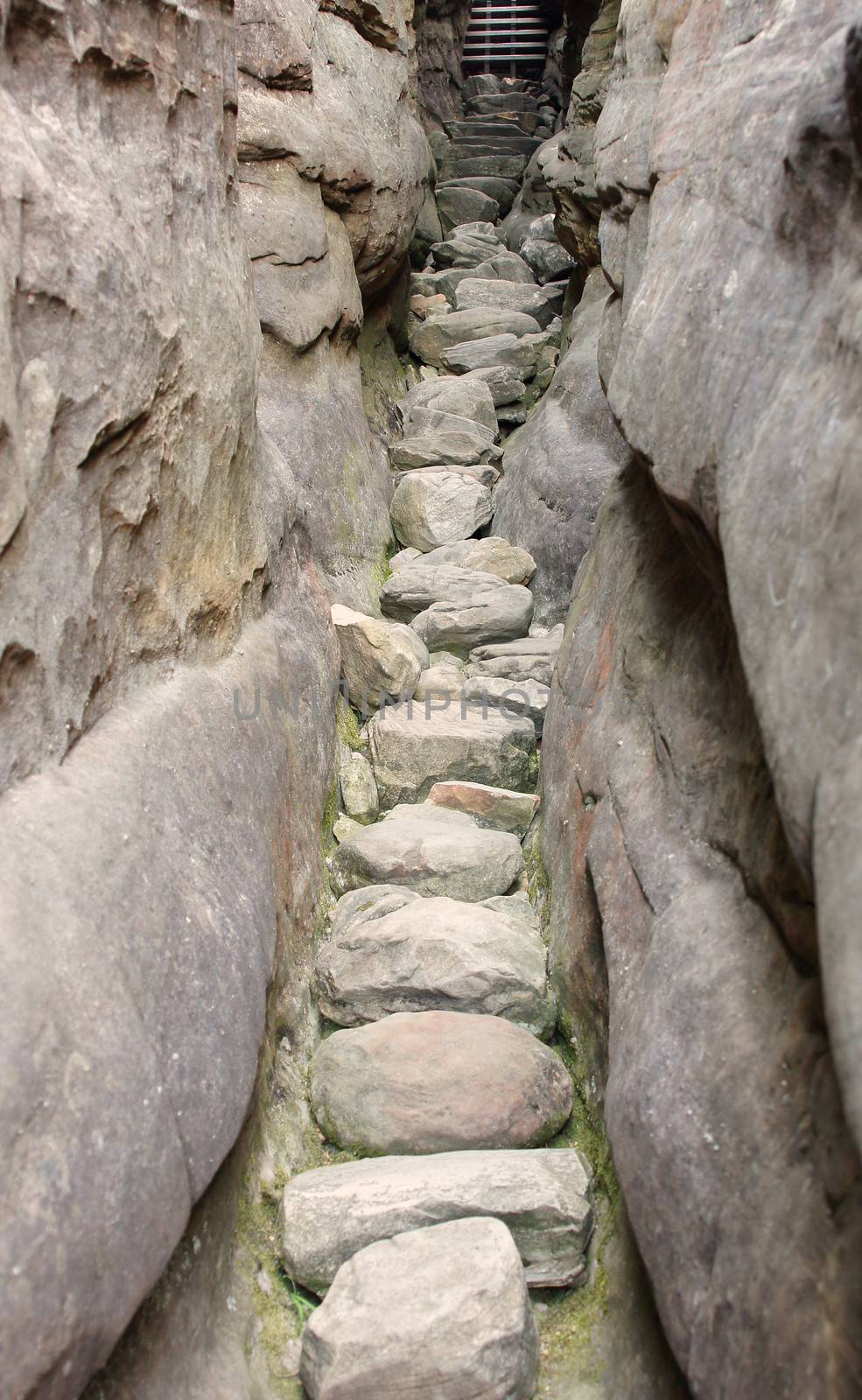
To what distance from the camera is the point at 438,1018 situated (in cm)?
297

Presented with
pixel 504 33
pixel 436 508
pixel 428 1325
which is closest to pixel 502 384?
pixel 436 508

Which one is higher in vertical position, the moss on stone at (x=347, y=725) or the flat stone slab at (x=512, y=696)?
the flat stone slab at (x=512, y=696)

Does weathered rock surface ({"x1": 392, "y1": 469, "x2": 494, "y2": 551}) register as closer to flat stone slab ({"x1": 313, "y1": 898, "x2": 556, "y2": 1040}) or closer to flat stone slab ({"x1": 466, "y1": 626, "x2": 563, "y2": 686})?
flat stone slab ({"x1": 466, "y1": 626, "x2": 563, "y2": 686})

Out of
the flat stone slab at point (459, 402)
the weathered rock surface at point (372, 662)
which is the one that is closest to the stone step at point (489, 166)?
the flat stone slab at point (459, 402)

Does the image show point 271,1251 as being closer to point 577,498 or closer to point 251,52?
point 577,498

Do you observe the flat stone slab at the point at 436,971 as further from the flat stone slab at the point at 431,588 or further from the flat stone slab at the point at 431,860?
the flat stone slab at the point at 431,588

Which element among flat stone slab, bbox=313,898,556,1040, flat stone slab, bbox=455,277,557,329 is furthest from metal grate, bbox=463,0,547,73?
flat stone slab, bbox=313,898,556,1040

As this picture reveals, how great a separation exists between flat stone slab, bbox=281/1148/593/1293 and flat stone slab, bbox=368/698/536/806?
6.36ft

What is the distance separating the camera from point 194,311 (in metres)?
3.04

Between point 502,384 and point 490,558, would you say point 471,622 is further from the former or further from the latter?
point 502,384

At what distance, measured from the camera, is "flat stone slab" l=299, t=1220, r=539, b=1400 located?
212 cm

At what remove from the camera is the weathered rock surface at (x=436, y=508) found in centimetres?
623

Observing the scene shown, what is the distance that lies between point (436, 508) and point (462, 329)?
2.84 metres

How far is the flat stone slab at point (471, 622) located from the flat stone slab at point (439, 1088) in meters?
2.49
